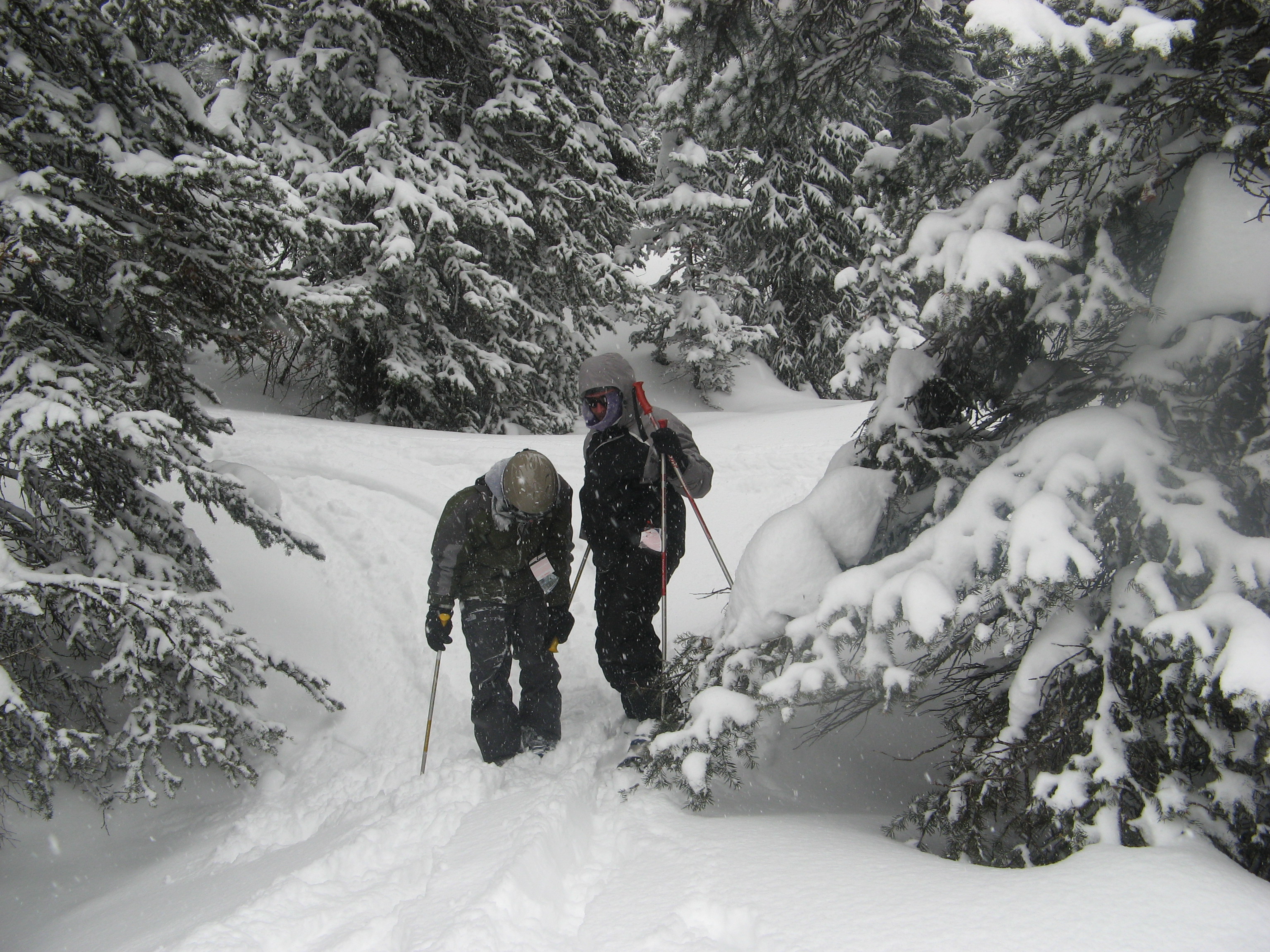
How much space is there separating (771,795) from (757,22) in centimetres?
418

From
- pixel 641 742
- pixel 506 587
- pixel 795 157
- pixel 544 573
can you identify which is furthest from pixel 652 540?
pixel 795 157

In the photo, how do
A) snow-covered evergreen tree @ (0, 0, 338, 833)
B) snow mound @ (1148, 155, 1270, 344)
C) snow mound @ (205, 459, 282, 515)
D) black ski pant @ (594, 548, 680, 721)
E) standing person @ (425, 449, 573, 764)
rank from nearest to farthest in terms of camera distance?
snow mound @ (1148, 155, 1270, 344), snow-covered evergreen tree @ (0, 0, 338, 833), standing person @ (425, 449, 573, 764), black ski pant @ (594, 548, 680, 721), snow mound @ (205, 459, 282, 515)

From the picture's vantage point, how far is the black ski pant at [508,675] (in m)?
4.39

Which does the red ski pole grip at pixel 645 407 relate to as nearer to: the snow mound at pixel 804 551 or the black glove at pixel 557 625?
the snow mound at pixel 804 551

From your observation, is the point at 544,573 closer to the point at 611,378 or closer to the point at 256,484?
the point at 611,378

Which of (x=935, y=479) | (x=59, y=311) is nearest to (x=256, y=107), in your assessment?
(x=59, y=311)

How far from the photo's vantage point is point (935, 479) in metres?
3.64

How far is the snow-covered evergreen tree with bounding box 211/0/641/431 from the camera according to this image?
968 cm

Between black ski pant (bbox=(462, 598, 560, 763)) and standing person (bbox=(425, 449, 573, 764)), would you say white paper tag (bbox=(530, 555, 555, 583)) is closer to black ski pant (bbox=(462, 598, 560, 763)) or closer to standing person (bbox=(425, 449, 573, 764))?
standing person (bbox=(425, 449, 573, 764))

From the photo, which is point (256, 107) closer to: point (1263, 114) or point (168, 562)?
point (168, 562)

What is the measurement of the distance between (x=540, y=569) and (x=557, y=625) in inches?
19.5

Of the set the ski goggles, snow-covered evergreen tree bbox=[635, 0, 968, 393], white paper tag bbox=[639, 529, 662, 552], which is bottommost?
white paper tag bbox=[639, 529, 662, 552]

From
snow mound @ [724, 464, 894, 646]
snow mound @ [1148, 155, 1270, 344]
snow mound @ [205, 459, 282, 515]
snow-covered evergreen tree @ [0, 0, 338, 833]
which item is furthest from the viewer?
snow mound @ [205, 459, 282, 515]

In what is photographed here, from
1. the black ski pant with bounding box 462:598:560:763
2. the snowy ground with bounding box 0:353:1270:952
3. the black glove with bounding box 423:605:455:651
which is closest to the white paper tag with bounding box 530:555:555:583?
the black ski pant with bounding box 462:598:560:763
